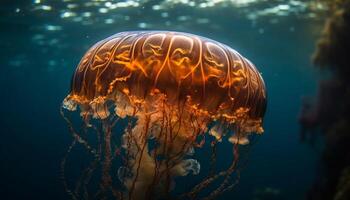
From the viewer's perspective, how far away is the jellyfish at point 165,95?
2916 millimetres

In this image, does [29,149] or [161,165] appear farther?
[29,149]

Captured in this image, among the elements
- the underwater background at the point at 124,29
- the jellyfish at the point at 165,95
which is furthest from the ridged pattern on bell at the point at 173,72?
the underwater background at the point at 124,29

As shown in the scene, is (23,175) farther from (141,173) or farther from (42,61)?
(141,173)

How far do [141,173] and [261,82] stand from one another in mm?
1413

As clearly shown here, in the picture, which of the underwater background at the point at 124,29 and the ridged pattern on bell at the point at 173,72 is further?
the underwater background at the point at 124,29

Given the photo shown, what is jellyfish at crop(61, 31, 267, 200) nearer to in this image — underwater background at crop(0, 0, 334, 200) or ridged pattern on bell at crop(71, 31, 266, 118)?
ridged pattern on bell at crop(71, 31, 266, 118)

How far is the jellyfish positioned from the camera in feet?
9.57

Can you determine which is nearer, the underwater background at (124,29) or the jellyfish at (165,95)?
the jellyfish at (165,95)

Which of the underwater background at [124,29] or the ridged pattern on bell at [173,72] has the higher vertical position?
the ridged pattern on bell at [173,72]

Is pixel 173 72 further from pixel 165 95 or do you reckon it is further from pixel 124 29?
pixel 124 29

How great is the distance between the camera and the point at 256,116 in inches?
130

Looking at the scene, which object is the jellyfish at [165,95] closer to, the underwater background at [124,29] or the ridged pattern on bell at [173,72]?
the ridged pattern on bell at [173,72]

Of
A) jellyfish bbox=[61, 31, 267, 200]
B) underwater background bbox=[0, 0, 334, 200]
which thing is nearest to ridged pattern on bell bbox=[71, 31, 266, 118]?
jellyfish bbox=[61, 31, 267, 200]

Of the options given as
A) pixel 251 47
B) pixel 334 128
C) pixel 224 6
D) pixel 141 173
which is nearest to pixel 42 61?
pixel 251 47
